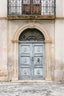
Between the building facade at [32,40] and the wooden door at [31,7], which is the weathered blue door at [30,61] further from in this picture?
the wooden door at [31,7]

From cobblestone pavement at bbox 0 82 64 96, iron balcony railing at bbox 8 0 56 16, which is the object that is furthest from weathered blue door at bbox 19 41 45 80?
iron balcony railing at bbox 8 0 56 16

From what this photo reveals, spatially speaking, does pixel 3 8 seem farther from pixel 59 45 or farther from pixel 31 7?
pixel 59 45

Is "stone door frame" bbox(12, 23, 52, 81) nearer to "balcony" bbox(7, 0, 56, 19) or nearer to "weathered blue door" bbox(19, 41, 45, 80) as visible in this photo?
"weathered blue door" bbox(19, 41, 45, 80)

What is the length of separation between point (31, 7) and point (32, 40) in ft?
6.58

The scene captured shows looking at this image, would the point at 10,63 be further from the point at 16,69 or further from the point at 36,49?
the point at 36,49

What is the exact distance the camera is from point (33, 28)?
10906 mm

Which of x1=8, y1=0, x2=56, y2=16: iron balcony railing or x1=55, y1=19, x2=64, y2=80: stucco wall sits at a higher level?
x1=8, y1=0, x2=56, y2=16: iron balcony railing

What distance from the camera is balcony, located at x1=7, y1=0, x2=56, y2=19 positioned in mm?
10578

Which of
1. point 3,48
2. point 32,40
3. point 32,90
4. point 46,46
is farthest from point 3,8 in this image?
point 32,90

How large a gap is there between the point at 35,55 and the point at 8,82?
7.36 feet

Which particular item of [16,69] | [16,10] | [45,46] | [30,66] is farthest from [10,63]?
[16,10]

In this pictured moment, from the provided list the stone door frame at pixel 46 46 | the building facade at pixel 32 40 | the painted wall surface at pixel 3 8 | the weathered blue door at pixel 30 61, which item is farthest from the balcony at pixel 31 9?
the weathered blue door at pixel 30 61

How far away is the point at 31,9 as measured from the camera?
11.1 metres

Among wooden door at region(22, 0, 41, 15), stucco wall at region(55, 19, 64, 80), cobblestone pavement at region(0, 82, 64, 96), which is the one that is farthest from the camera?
wooden door at region(22, 0, 41, 15)
